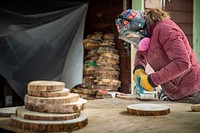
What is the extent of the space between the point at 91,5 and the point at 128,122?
390 cm

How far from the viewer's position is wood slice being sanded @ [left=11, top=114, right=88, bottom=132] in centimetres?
147

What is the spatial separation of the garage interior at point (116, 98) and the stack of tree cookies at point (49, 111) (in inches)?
2.0

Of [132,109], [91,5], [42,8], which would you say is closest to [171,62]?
[132,109]

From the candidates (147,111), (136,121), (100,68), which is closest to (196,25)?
(100,68)

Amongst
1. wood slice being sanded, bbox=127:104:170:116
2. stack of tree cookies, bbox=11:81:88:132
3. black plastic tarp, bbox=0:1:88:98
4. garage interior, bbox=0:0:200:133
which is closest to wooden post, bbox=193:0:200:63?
garage interior, bbox=0:0:200:133

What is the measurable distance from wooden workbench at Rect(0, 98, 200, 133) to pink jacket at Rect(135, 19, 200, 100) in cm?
30

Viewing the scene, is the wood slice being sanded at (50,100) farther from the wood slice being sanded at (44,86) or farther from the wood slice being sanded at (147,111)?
the wood slice being sanded at (147,111)

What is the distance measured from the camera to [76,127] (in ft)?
5.00

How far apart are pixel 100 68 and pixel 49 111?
3.04 meters

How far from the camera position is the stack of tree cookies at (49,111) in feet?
4.88

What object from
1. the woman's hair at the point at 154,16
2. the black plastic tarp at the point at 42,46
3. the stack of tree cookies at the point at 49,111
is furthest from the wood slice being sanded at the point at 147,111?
the black plastic tarp at the point at 42,46

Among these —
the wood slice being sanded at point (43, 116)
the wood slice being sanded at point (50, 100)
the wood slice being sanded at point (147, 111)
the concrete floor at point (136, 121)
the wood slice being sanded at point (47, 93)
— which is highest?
the wood slice being sanded at point (47, 93)

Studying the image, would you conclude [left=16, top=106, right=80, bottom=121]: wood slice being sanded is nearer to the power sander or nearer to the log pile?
the power sander

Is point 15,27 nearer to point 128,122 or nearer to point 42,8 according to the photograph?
point 42,8
